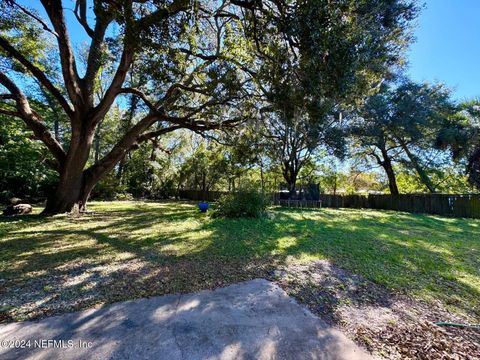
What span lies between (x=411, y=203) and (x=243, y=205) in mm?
10081

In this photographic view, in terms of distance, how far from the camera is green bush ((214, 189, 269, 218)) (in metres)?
7.56

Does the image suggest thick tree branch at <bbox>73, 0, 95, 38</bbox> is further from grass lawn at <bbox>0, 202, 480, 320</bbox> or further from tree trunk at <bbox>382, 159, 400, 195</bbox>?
tree trunk at <bbox>382, 159, 400, 195</bbox>

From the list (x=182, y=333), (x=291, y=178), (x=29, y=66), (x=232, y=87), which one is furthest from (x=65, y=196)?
(x=291, y=178)

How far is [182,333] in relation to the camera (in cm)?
177

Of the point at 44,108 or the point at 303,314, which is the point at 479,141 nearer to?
the point at 303,314

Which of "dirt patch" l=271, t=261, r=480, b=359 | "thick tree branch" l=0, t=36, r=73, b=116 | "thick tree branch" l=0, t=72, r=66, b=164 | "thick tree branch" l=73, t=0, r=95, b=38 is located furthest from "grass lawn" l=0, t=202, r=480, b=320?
"thick tree branch" l=73, t=0, r=95, b=38

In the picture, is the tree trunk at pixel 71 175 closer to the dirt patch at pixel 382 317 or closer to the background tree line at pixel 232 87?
the background tree line at pixel 232 87

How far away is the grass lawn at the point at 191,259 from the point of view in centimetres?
250

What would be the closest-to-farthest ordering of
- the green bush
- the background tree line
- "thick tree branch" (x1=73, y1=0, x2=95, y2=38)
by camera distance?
the background tree line
"thick tree branch" (x1=73, y1=0, x2=95, y2=38)
the green bush

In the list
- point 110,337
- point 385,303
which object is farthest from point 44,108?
point 385,303

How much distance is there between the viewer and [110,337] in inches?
67.0

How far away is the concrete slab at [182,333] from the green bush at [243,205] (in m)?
5.27

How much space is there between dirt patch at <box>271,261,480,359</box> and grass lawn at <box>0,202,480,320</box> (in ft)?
0.95

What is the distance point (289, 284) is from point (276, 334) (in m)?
0.98
